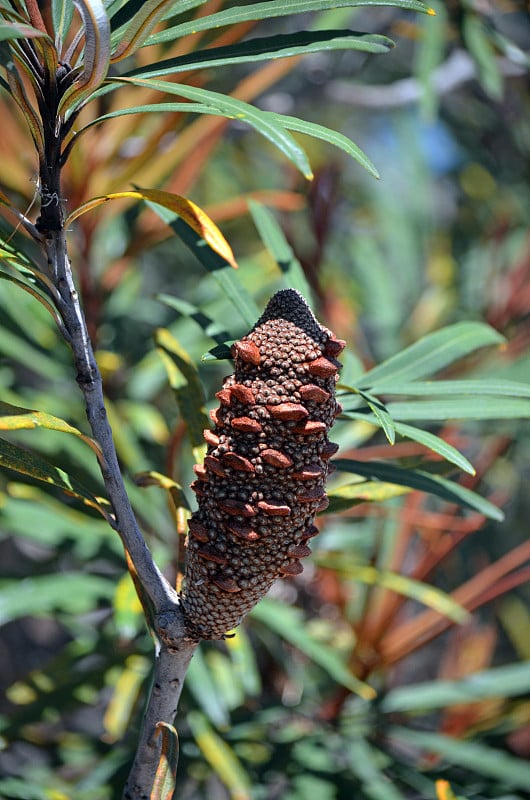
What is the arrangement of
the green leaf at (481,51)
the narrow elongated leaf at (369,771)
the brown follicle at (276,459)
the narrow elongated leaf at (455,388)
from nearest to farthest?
the brown follicle at (276,459) < the narrow elongated leaf at (455,388) < the narrow elongated leaf at (369,771) < the green leaf at (481,51)

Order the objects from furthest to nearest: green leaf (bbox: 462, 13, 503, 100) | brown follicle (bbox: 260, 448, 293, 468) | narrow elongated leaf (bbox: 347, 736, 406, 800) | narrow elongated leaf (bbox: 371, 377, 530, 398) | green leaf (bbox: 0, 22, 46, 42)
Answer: green leaf (bbox: 462, 13, 503, 100), narrow elongated leaf (bbox: 347, 736, 406, 800), narrow elongated leaf (bbox: 371, 377, 530, 398), brown follicle (bbox: 260, 448, 293, 468), green leaf (bbox: 0, 22, 46, 42)

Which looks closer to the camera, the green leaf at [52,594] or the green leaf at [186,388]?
the green leaf at [186,388]

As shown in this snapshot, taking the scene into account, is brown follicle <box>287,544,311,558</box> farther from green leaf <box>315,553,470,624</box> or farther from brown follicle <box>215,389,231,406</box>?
green leaf <box>315,553,470,624</box>

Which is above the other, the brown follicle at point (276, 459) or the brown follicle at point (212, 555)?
the brown follicle at point (276, 459)

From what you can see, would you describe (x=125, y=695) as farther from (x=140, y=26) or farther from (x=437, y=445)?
(x=140, y=26)

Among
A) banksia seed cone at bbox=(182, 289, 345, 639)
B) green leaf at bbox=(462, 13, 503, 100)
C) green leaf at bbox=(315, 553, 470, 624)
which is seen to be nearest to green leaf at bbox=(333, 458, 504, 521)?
banksia seed cone at bbox=(182, 289, 345, 639)

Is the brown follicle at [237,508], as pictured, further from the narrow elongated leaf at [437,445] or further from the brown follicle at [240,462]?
the narrow elongated leaf at [437,445]

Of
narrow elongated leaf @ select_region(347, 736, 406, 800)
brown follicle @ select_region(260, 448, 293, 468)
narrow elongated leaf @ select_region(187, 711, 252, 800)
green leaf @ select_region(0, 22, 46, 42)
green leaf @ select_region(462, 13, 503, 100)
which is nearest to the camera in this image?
green leaf @ select_region(0, 22, 46, 42)

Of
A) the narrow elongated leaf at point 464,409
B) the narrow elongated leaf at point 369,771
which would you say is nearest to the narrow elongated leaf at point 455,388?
the narrow elongated leaf at point 464,409
